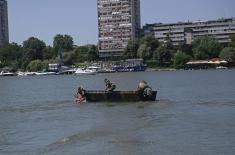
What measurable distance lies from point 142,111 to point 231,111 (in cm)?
661

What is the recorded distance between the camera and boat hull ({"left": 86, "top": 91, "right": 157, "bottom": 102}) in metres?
52.0

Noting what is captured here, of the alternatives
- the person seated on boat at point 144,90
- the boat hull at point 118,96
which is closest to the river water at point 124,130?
the person seated on boat at point 144,90

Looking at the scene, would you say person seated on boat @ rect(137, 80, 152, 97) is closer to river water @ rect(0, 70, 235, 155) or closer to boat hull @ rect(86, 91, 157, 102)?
boat hull @ rect(86, 91, 157, 102)

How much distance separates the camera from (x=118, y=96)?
53.2 metres

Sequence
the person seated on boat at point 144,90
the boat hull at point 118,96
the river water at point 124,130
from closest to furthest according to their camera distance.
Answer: the river water at point 124,130 → the person seated on boat at point 144,90 → the boat hull at point 118,96

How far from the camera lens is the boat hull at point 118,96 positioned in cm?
5200

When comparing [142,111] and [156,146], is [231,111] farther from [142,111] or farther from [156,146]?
Answer: [156,146]

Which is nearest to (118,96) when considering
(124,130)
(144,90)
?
(144,90)

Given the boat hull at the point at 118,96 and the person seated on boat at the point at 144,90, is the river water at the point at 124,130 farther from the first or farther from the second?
the boat hull at the point at 118,96

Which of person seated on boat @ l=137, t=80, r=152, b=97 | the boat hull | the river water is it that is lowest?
the river water

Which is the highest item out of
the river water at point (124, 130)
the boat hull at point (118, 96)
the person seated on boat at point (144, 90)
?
the person seated on boat at point (144, 90)

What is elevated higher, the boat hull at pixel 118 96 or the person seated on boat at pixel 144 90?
the person seated on boat at pixel 144 90

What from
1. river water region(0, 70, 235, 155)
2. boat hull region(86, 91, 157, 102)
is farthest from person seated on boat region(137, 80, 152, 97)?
river water region(0, 70, 235, 155)

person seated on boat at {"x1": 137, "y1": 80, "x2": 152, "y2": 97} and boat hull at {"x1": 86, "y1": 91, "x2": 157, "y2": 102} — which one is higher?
person seated on boat at {"x1": 137, "y1": 80, "x2": 152, "y2": 97}
